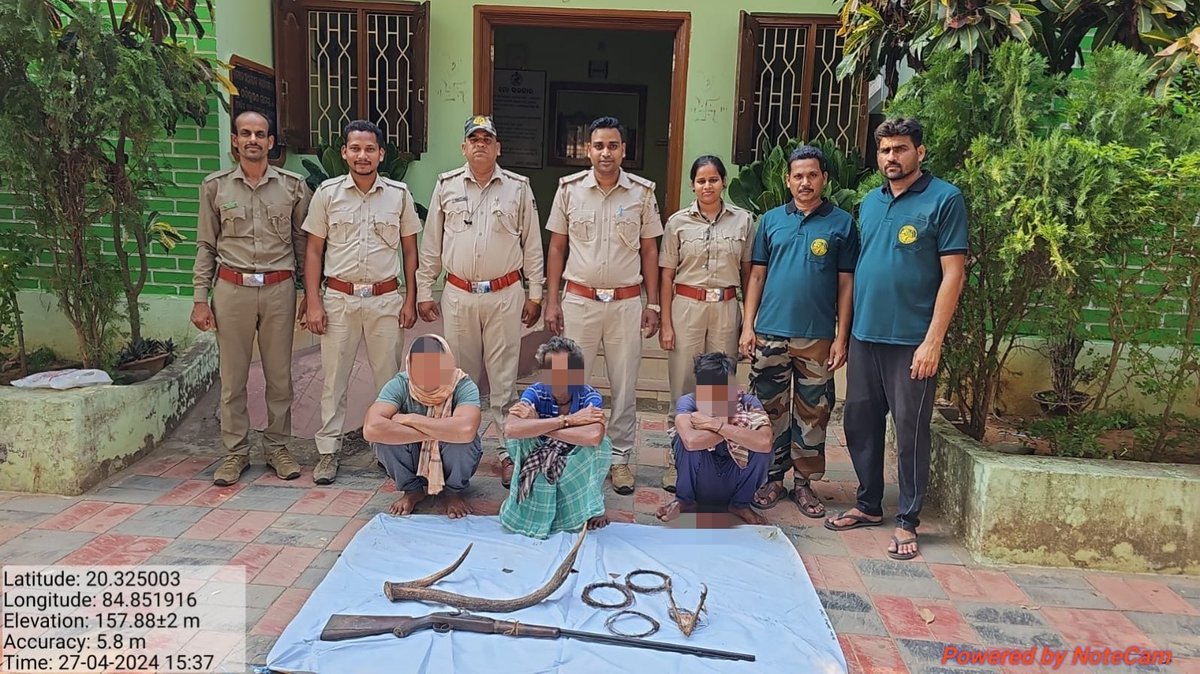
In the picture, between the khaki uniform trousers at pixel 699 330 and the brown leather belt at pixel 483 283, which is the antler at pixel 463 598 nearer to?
the khaki uniform trousers at pixel 699 330

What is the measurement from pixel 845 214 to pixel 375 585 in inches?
95.9

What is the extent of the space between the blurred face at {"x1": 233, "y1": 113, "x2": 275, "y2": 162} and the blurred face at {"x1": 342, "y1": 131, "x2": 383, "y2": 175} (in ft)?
1.29

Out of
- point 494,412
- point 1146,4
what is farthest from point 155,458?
point 1146,4

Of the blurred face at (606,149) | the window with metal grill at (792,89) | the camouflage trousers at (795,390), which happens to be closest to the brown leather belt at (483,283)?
the blurred face at (606,149)

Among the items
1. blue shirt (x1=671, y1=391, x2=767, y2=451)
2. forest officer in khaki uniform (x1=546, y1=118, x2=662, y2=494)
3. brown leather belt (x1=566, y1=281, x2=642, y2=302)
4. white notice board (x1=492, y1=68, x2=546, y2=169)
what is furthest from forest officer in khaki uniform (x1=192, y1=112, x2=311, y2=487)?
white notice board (x1=492, y1=68, x2=546, y2=169)

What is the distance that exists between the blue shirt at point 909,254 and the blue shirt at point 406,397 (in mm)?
1670

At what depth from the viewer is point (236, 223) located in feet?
12.0

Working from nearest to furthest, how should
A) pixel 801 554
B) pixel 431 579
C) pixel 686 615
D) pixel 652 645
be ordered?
1. pixel 652 645
2. pixel 686 615
3. pixel 431 579
4. pixel 801 554

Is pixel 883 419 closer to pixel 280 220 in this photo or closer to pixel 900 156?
pixel 900 156

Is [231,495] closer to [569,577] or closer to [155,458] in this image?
[155,458]

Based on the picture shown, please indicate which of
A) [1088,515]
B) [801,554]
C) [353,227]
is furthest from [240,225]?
[1088,515]

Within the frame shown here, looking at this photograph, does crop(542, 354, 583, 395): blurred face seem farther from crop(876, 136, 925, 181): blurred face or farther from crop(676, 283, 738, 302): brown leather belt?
crop(876, 136, 925, 181): blurred face

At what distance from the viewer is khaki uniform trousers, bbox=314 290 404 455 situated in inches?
146

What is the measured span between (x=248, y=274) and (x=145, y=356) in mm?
1399
